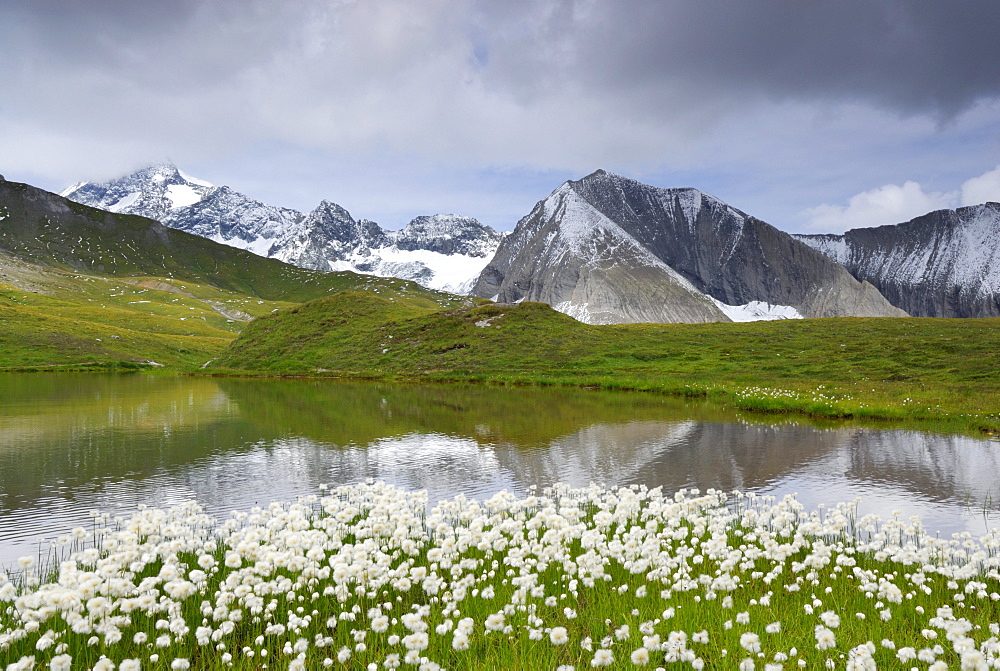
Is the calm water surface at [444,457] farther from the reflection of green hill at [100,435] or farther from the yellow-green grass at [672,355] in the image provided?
the yellow-green grass at [672,355]

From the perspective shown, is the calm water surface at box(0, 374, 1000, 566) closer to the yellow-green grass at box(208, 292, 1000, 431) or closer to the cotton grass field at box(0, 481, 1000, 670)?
the cotton grass field at box(0, 481, 1000, 670)

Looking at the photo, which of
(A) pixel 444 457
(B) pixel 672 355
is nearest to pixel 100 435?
(A) pixel 444 457

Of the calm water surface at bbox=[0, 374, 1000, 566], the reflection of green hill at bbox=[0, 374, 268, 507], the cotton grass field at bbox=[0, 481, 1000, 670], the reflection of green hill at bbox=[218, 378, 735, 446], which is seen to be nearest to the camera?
the cotton grass field at bbox=[0, 481, 1000, 670]

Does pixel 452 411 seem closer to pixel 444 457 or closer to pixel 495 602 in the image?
pixel 444 457

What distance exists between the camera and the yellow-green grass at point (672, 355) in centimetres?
4053

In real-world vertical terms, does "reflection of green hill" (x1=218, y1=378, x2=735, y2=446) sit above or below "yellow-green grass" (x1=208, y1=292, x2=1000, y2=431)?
below

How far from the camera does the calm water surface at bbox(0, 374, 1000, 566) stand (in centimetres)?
1688

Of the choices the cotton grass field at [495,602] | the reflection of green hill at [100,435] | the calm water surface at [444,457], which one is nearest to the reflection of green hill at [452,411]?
the calm water surface at [444,457]

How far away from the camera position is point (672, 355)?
240 feet

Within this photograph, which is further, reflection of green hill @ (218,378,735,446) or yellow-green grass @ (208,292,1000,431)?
yellow-green grass @ (208,292,1000,431)

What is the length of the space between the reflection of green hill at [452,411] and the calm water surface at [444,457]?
20 cm

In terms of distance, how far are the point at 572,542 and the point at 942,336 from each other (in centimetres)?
7656

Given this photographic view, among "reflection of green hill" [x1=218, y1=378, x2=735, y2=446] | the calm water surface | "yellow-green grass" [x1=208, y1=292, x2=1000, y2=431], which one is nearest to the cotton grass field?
the calm water surface

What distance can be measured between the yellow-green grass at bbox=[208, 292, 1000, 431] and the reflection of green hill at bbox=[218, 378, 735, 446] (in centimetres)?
673
